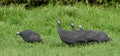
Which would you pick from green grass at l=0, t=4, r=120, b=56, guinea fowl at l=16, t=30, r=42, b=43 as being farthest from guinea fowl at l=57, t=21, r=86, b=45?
guinea fowl at l=16, t=30, r=42, b=43

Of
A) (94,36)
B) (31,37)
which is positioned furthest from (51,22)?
(94,36)

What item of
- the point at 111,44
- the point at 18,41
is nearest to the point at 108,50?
the point at 111,44

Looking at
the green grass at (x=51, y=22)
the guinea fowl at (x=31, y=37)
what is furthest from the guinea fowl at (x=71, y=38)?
the guinea fowl at (x=31, y=37)

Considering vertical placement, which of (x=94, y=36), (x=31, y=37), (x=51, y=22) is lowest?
(x=51, y=22)

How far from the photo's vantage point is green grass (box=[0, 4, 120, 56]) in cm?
915

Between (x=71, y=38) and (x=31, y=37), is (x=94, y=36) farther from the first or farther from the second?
(x=31, y=37)

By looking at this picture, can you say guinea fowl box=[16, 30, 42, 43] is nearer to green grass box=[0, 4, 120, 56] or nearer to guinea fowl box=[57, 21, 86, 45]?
green grass box=[0, 4, 120, 56]

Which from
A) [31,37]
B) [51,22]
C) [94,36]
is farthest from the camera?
[51,22]

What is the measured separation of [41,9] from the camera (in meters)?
12.4

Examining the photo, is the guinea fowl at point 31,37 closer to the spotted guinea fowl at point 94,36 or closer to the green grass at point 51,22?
the green grass at point 51,22

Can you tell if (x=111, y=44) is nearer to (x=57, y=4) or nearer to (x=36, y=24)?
(x=36, y=24)

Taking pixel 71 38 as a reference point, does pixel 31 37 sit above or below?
below

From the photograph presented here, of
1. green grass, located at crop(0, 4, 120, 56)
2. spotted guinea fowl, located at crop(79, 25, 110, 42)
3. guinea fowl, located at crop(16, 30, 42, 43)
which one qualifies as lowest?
green grass, located at crop(0, 4, 120, 56)

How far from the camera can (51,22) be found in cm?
1146
